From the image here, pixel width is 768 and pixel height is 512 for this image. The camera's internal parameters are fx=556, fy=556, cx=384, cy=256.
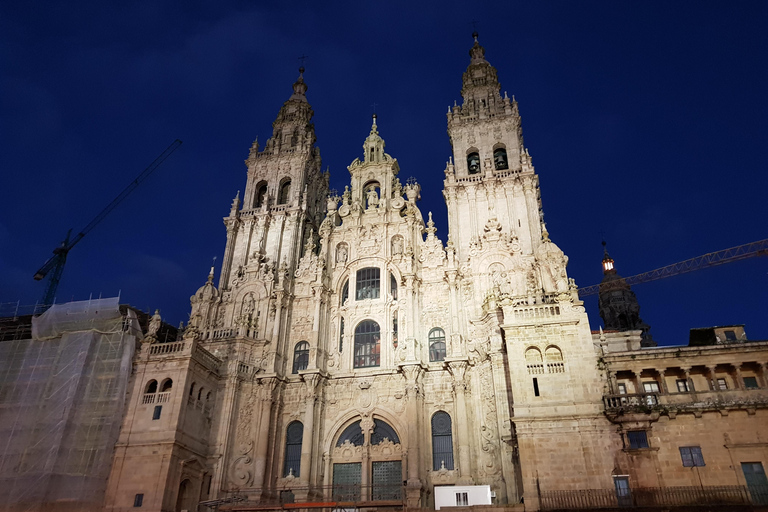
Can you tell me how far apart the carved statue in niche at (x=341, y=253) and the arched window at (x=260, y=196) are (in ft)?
29.3

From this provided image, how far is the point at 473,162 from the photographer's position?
46.8 meters

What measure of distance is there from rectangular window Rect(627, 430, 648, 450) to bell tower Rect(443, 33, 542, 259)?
49.4ft

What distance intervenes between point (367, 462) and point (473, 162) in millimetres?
25419

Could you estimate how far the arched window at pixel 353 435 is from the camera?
36594 millimetres

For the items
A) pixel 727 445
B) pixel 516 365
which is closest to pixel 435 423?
pixel 516 365

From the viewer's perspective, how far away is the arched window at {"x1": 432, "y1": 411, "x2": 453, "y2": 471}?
34250 millimetres

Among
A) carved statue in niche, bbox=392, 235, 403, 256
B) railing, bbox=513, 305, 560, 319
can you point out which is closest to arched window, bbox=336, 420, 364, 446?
carved statue in niche, bbox=392, 235, 403, 256

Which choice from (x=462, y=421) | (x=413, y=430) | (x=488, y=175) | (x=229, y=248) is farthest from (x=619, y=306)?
(x=229, y=248)

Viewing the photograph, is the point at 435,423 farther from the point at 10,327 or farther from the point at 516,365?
the point at 10,327

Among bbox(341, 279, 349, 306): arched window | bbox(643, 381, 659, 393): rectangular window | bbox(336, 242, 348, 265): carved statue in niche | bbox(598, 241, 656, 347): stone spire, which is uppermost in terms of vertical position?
bbox(598, 241, 656, 347): stone spire

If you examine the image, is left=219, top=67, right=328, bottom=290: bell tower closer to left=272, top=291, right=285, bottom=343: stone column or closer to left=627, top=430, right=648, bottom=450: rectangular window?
left=272, top=291, right=285, bottom=343: stone column

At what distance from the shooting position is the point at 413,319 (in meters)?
38.4

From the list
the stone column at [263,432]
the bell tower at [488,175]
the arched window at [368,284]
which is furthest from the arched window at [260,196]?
the stone column at [263,432]

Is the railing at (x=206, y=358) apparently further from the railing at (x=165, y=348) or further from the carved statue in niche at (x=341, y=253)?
the carved statue in niche at (x=341, y=253)
